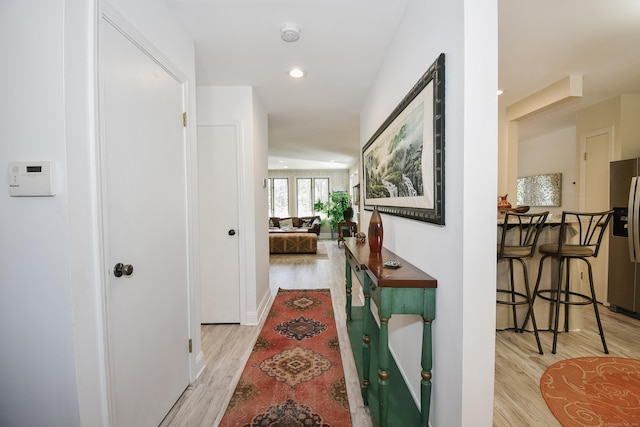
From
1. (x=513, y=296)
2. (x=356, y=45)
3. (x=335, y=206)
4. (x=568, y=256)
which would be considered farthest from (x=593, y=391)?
(x=335, y=206)

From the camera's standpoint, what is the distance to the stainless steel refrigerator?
2.80m

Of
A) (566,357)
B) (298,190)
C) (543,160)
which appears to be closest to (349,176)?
(298,190)

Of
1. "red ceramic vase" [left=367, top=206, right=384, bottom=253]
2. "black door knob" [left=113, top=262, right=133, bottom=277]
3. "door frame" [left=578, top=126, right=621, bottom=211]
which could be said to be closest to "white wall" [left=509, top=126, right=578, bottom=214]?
"door frame" [left=578, top=126, right=621, bottom=211]

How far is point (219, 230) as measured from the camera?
286 centimetres

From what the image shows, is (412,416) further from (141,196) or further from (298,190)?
(298,190)

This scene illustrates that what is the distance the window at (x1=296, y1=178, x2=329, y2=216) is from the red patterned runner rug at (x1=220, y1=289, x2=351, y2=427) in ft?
23.5

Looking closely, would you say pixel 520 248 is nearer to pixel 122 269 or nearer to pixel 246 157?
pixel 246 157

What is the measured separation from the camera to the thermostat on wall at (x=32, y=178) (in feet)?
3.15

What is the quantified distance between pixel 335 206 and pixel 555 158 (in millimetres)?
5758

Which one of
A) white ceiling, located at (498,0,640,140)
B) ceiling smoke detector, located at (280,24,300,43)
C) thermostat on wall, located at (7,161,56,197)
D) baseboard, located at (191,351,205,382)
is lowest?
baseboard, located at (191,351,205,382)

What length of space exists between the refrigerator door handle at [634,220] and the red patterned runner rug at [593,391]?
4.20 ft

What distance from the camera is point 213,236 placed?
2.86m

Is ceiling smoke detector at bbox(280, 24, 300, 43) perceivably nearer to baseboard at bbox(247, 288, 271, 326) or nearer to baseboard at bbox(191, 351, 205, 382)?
baseboard at bbox(191, 351, 205, 382)

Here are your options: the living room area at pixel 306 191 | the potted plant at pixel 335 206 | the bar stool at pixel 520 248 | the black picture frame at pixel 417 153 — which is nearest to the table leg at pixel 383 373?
the black picture frame at pixel 417 153
